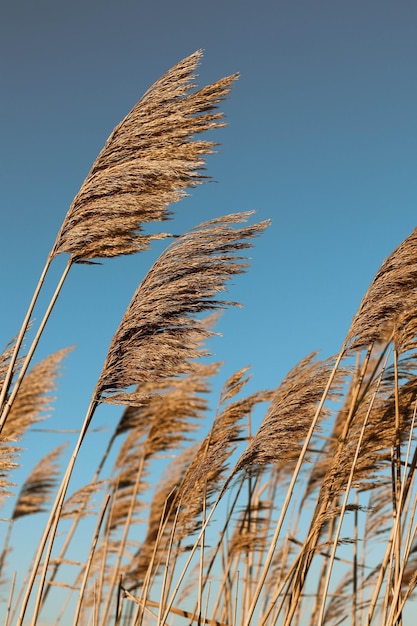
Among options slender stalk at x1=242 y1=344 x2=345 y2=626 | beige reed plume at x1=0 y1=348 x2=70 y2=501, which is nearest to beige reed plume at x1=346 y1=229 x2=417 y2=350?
slender stalk at x1=242 y1=344 x2=345 y2=626

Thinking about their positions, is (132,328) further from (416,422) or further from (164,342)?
(416,422)

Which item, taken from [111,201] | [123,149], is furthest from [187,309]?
[123,149]

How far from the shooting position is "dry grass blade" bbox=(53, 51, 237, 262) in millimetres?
3285

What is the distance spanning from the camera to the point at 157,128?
3391 millimetres

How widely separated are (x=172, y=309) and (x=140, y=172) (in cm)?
69

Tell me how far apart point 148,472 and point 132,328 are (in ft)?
13.4

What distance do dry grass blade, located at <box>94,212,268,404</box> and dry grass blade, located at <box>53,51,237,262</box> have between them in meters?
0.20

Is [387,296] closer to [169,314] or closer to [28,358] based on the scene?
[169,314]

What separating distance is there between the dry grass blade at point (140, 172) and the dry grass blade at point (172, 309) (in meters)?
0.20

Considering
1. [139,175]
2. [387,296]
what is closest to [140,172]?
[139,175]

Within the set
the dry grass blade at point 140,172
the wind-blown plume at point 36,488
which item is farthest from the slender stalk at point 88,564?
the wind-blown plume at point 36,488

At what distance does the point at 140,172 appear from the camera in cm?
329

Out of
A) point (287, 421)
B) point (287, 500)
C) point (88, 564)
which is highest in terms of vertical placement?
point (287, 421)

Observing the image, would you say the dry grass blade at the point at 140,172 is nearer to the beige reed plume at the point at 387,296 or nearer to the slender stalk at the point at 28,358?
the slender stalk at the point at 28,358
